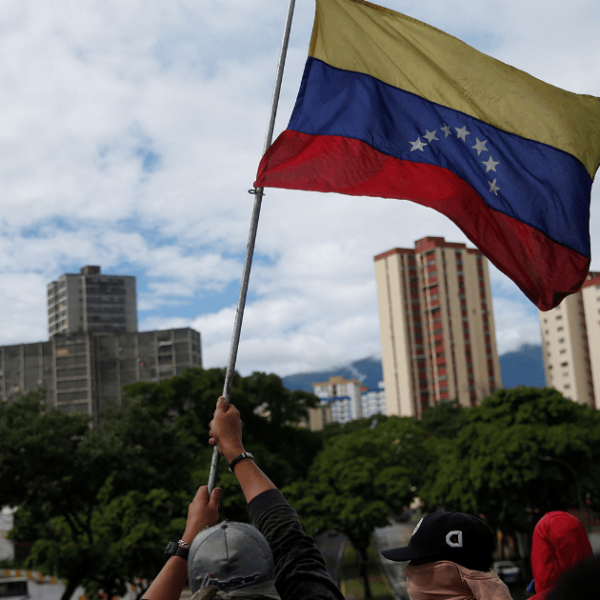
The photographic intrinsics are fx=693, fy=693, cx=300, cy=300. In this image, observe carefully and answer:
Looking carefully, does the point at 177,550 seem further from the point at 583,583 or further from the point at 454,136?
the point at 454,136

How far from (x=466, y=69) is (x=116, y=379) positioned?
88.0 meters

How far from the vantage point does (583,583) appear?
3.85 ft

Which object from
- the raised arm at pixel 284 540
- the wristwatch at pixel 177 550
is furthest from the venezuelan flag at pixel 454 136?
the wristwatch at pixel 177 550

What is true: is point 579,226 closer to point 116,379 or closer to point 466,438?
point 466,438

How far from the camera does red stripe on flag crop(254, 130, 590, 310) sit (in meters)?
5.39

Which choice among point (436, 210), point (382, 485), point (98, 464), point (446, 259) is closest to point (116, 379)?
point (446, 259)

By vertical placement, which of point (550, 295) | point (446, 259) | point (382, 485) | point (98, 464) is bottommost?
point (382, 485)

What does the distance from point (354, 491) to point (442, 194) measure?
1223 inches

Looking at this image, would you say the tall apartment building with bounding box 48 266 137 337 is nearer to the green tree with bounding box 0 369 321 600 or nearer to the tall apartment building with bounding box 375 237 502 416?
the tall apartment building with bounding box 375 237 502 416

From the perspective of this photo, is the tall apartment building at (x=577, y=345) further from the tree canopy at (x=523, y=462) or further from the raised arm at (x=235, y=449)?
the raised arm at (x=235, y=449)

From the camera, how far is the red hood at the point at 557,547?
123 inches

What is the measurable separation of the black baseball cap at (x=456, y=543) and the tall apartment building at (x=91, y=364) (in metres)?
86.1

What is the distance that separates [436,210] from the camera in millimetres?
5641

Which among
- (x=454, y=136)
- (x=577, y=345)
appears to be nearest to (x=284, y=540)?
(x=454, y=136)
